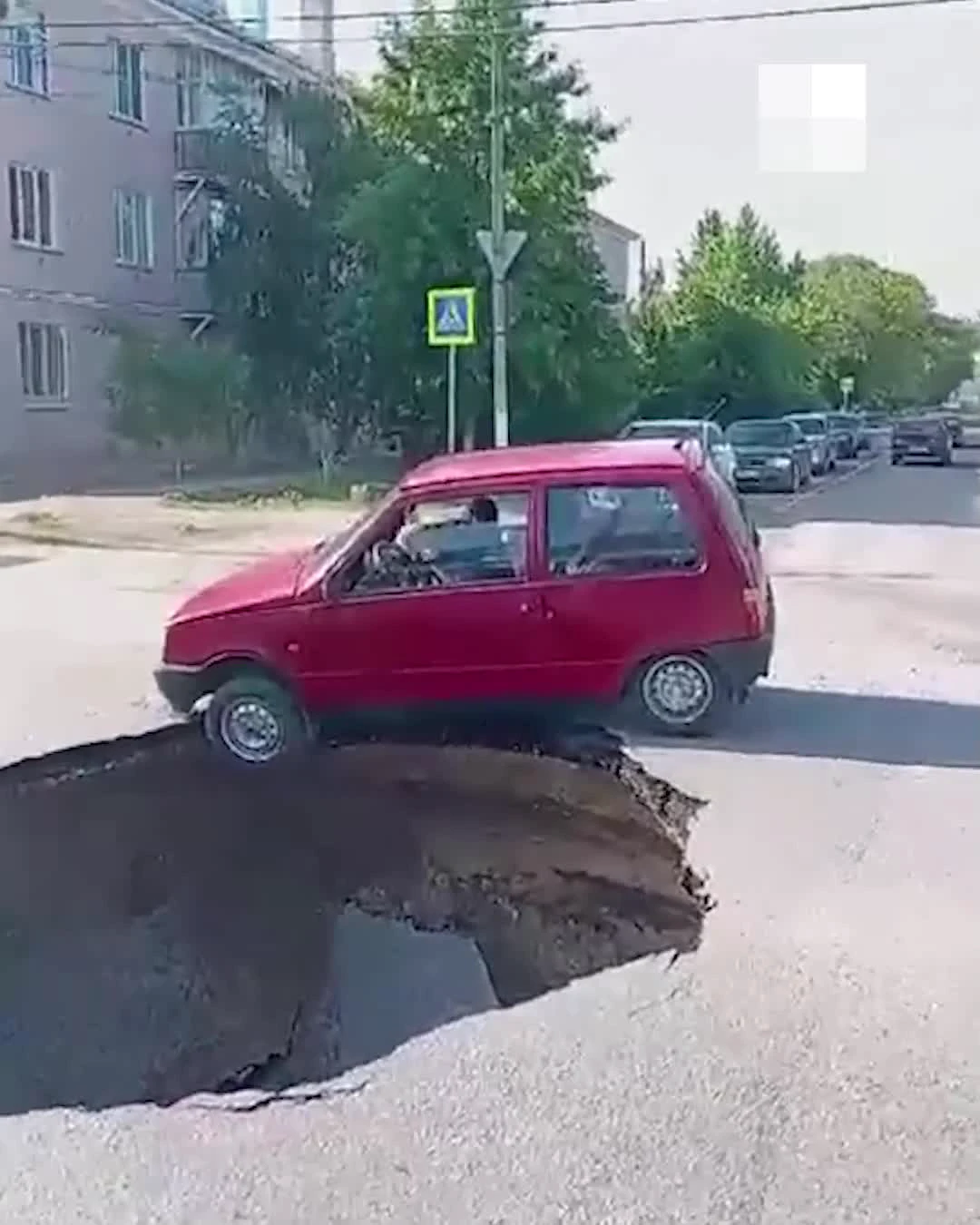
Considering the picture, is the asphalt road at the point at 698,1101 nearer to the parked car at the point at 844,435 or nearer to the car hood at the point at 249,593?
the car hood at the point at 249,593

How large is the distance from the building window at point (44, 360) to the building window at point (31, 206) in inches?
70.0

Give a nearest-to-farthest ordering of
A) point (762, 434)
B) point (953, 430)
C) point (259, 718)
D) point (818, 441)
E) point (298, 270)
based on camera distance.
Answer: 1. point (259, 718)
2. point (762, 434)
3. point (298, 270)
4. point (818, 441)
5. point (953, 430)

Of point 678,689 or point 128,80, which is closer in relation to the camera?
point 678,689

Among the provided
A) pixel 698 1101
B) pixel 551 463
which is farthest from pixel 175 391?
pixel 698 1101

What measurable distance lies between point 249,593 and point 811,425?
118 feet

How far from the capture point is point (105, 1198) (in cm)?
424

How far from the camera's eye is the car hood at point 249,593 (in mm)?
9523

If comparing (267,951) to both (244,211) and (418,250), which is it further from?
(244,211)

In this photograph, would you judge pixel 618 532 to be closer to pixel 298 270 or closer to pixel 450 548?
pixel 450 548

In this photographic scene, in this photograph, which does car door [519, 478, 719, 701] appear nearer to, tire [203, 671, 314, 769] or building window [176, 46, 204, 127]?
tire [203, 671, 314, 769]

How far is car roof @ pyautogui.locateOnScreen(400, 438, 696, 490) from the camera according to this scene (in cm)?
945

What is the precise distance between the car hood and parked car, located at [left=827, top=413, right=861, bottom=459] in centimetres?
3897

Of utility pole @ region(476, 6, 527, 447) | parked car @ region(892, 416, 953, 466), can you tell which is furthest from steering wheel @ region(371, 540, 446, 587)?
parked car @ region(892, 416, 953, 466)

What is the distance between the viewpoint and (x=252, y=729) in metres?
9.60
